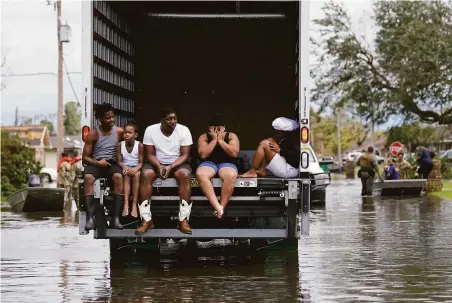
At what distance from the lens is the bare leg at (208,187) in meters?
12.6

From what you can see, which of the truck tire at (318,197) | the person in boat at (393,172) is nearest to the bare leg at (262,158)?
the truck tire at (318,197)

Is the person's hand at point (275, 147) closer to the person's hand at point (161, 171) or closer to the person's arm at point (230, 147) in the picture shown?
the person's arm at point (230, 147)

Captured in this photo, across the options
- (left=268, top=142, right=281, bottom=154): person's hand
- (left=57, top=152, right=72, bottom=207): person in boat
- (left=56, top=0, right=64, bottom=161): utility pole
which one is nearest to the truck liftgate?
(left=268, top=142, right=281, bottom=154): person's hand

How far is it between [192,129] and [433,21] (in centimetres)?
3287

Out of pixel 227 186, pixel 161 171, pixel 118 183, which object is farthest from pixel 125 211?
pixel 227 186

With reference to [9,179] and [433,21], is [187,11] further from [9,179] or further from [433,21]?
[433,21]

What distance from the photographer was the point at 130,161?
1308cm

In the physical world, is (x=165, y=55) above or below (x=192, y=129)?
above

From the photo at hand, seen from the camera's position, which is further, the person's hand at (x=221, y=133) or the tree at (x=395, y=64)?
the tree at (x=395, y=64)

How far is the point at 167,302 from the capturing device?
1038 centimetres

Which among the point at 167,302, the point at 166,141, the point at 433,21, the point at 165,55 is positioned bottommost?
the point at 167,302

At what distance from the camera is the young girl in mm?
12758

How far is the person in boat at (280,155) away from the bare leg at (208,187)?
1.83 feet

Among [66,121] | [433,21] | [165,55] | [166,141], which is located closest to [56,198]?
[165,55]
